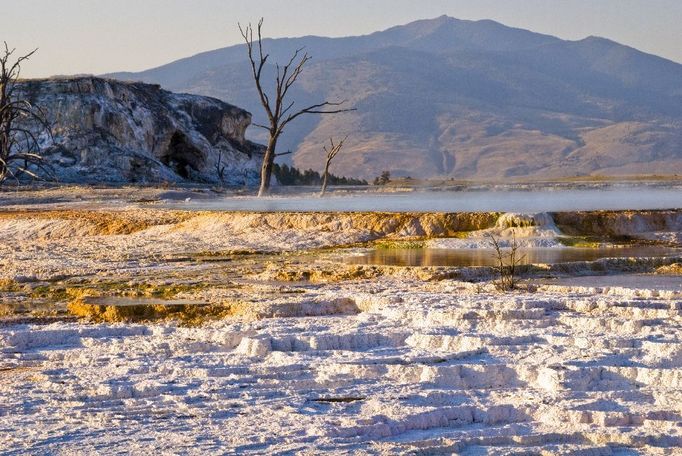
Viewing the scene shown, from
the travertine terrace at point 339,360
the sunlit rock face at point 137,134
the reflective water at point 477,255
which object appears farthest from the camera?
the sunlit rock face at point 137,134

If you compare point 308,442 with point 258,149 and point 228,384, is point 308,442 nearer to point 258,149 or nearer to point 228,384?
point 228,384

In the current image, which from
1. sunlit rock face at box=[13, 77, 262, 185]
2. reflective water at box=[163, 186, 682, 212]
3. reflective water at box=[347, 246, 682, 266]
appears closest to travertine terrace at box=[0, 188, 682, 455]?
reflective water at box=[347, 246, 682, 266]

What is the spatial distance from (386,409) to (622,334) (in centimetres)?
324

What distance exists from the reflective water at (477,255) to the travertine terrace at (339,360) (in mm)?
828

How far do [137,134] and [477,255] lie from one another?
36.4m

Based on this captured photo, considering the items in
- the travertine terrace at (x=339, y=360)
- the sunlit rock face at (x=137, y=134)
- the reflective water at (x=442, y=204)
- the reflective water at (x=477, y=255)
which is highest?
the sunlit rock face at (x=137, y=134)

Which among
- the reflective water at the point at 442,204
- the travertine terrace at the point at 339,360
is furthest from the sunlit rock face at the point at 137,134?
the travertine terrace at the point at 339,360

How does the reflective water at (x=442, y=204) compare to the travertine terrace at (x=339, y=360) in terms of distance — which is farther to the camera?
the reflective water at (x=442, y=204)

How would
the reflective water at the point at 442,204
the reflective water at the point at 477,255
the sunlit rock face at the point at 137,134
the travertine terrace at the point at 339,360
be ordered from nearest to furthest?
the travertine terrace at the point at 339,360 < the reflective water at the point at 477,255 < the reflective water at the point at 442,204 < the sunlit rock face at the point at 137,134

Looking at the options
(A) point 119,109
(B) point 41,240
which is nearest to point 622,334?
(B) point 41,240

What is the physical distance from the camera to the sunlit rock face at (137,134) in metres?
48.9

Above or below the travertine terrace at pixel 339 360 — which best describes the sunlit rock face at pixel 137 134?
above

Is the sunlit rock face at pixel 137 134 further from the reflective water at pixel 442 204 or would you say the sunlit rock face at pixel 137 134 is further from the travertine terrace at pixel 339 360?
the travertine terrace at pixel 339 360

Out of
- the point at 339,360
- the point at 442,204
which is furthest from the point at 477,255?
the point at 442,204
